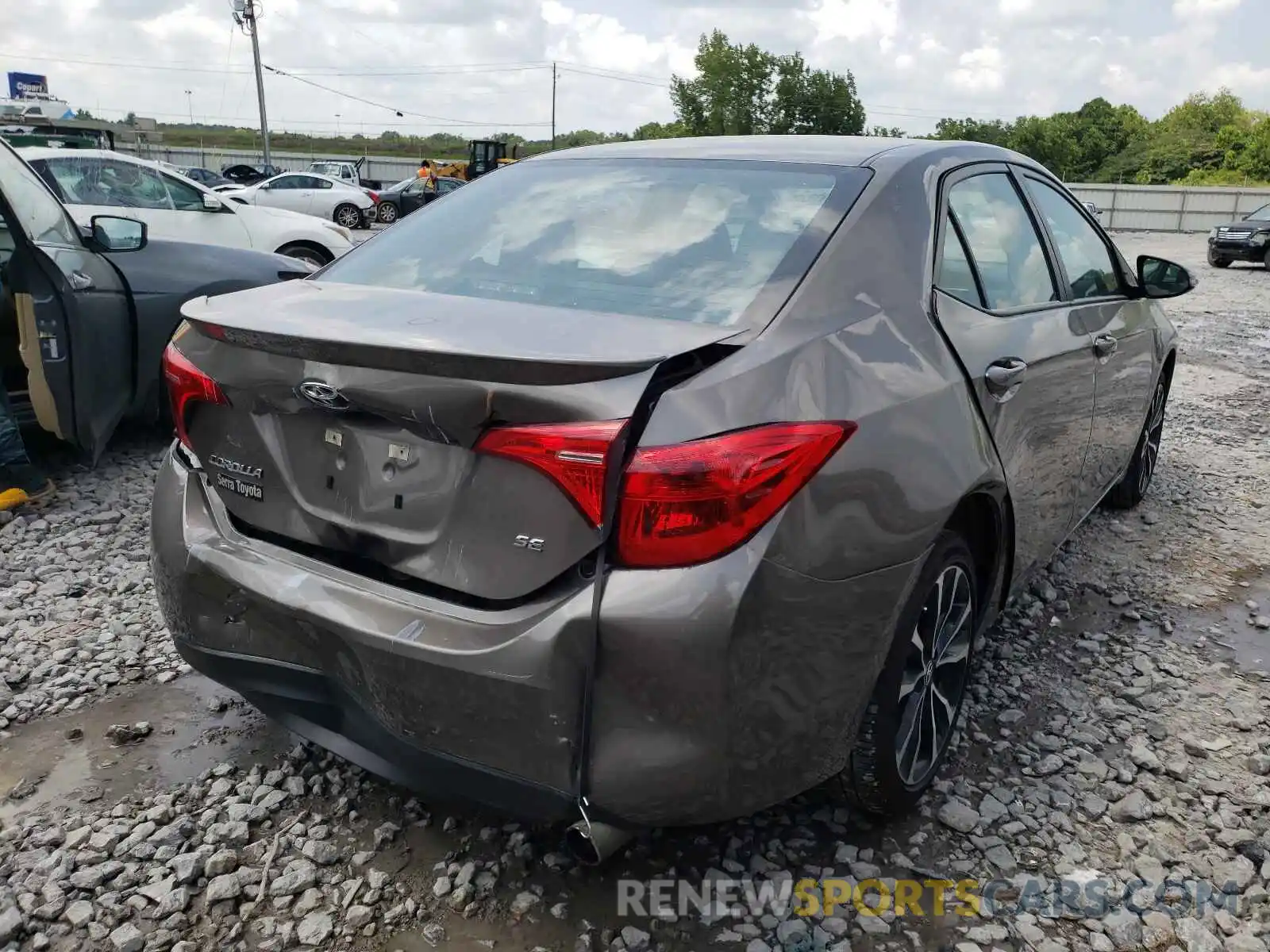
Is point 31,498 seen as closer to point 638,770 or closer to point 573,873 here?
point 573,873

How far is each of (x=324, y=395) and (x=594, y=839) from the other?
995mm

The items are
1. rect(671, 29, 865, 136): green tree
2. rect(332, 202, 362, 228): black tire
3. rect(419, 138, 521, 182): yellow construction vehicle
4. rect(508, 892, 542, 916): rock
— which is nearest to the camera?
rect(508, 892, 542, 916): rock

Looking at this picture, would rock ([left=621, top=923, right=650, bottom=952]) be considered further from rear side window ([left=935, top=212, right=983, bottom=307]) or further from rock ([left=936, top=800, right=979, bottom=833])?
rear side window ([left=935, top=212, right=983, bottom=307])

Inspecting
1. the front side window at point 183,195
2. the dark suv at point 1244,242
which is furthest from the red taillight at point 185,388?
the dark suv at point 1244,242

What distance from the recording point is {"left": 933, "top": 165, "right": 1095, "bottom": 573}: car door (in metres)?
2.50

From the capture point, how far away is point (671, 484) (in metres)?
1.70

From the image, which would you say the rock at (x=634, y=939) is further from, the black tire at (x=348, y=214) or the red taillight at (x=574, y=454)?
the black tire at (x=348, y=214)

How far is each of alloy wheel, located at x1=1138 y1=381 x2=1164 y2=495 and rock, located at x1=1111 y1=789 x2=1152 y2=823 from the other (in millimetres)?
2477

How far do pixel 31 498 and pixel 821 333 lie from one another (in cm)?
418

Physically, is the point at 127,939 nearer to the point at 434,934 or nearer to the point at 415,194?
the point at 434,934

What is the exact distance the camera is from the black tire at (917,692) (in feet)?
7.13

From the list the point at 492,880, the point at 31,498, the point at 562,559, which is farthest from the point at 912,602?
the point at 31,498

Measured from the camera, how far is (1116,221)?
36.8 metres

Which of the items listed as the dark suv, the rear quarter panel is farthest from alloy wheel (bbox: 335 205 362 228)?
the rear quarter panel
